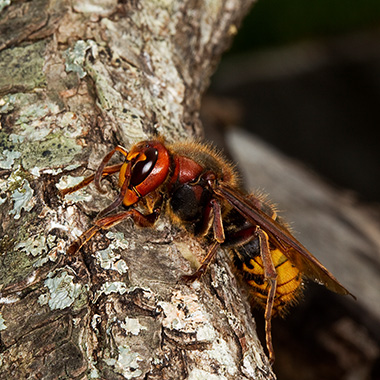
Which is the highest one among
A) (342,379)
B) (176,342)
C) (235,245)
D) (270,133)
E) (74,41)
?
(74,41)

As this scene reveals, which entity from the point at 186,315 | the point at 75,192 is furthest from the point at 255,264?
the point at 75,192

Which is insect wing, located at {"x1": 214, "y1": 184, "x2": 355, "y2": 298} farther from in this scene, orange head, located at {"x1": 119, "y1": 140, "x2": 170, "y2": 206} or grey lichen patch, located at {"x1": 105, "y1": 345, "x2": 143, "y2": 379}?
grey lichen patch, located at {"x1": 105, "y1": 345, "x2": 143, "y2": 379}

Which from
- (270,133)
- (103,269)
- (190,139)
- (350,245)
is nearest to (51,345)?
(103,269)

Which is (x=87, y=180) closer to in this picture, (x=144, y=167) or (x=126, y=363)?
(x=144, y=167)

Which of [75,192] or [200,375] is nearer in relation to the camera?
[200,375]

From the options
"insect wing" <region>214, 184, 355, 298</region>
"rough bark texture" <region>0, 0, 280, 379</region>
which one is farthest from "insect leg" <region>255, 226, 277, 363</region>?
"rough bark texture" <region>0, 0, 280, 379</region>

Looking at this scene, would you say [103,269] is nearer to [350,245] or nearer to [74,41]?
[74,41]

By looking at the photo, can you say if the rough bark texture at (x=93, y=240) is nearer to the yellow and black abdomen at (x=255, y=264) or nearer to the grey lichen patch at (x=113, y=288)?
the grey lichen patch at (x=113, y=288)
